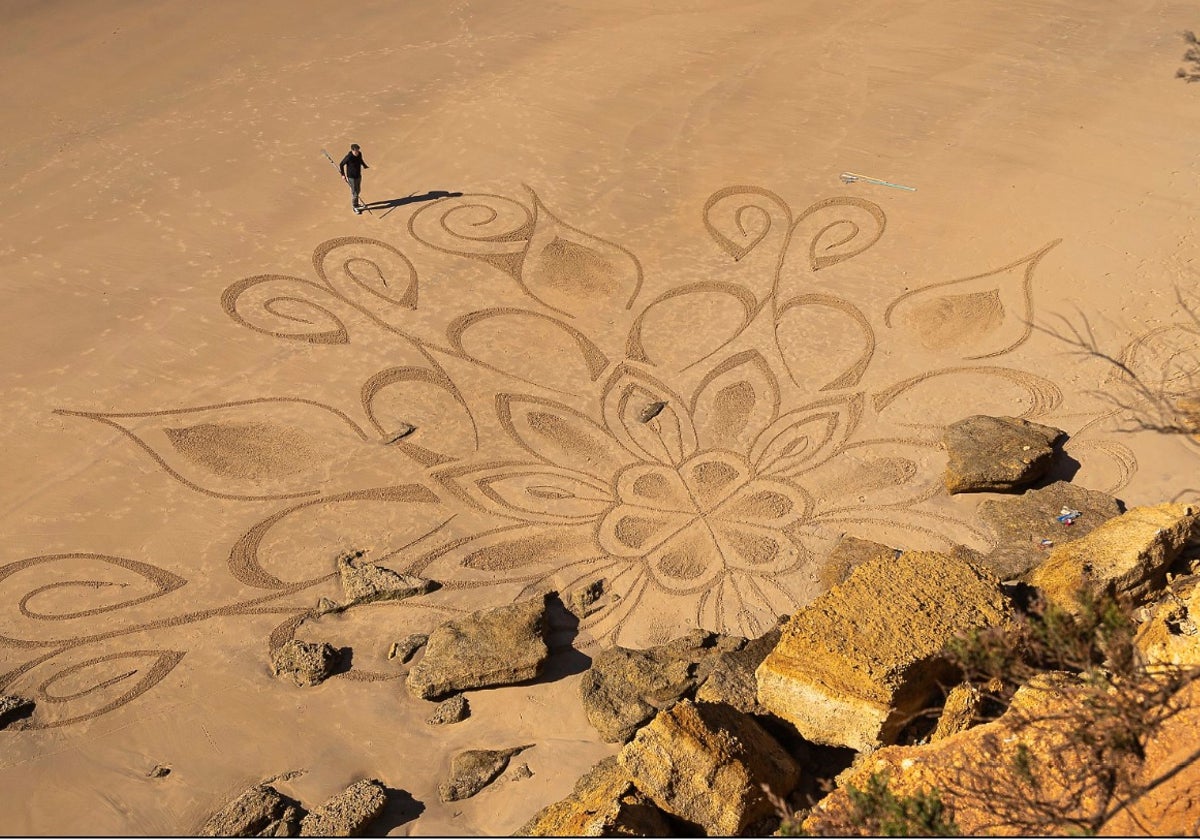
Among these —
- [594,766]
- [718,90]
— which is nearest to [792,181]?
[718,90]

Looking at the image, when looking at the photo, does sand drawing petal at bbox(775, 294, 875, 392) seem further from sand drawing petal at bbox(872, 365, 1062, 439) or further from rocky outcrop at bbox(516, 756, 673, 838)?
rocky outcrop at bbox(516, 756, 673, 838)

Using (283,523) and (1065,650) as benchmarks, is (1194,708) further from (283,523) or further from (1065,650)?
(283,523)

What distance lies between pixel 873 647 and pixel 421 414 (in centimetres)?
678

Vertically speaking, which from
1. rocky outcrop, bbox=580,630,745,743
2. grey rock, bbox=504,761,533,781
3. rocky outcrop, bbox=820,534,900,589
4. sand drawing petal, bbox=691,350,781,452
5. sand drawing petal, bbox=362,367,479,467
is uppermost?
sand drawing petal, bbox=362,367,479,467

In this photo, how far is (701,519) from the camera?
503 inches

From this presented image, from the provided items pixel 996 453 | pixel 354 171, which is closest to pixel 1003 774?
pixel 996 453

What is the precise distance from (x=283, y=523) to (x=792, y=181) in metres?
9.71

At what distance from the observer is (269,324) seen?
596 inches

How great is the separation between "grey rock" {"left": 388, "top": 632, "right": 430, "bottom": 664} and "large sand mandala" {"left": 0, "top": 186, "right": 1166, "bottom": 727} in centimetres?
31

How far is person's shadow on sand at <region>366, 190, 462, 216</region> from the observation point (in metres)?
17.3

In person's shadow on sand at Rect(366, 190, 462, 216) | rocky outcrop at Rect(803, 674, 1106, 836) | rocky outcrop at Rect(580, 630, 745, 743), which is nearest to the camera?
rocky outcrop at Rect(803, 674, 1106, 836)

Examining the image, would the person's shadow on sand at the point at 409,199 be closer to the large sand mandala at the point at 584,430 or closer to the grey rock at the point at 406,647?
the large sand mandala at the point at 584,430

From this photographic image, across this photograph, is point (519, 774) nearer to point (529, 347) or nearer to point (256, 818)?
point (256, 818)

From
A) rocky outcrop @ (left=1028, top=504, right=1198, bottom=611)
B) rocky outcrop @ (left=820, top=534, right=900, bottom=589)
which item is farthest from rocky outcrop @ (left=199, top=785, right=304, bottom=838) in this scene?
rocky outcrop @ (left=1028, top=504, right=1198, bottom=611)
